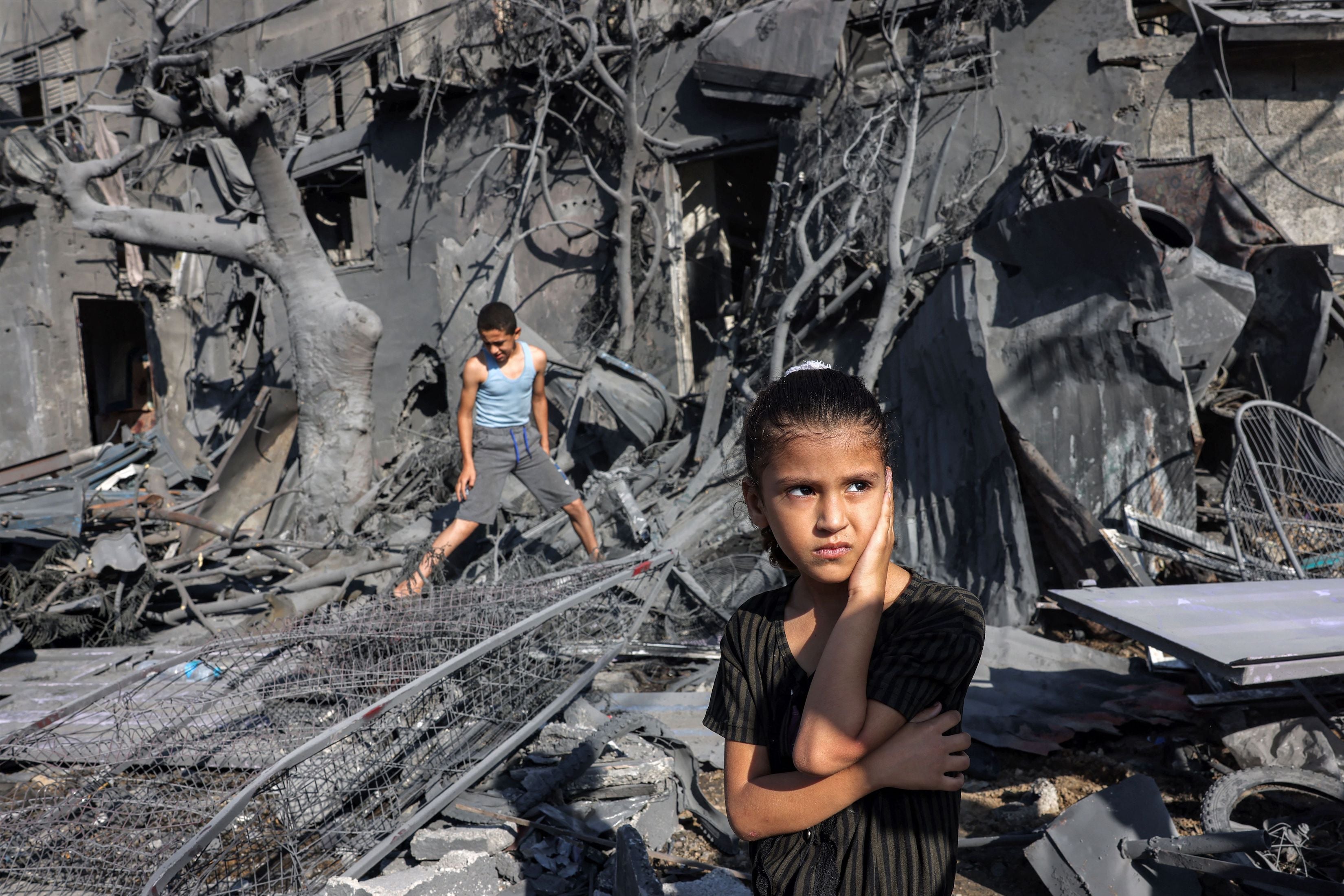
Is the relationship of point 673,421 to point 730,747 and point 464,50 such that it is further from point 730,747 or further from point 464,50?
point 730,747

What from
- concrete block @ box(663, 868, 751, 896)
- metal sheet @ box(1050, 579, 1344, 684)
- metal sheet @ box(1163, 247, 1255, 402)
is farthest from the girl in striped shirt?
metal sheet @ box(1163, 247, 1255, 402)

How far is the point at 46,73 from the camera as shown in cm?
1617

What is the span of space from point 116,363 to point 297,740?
51.1 feet

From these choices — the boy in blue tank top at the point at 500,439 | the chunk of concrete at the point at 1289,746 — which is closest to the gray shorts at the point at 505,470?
the boy in blue tank top at the point at 500,439

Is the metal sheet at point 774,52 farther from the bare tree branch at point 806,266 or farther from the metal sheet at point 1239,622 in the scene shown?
the metal sheet at point 1239,622

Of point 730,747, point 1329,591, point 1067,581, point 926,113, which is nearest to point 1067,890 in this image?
point 1329,591

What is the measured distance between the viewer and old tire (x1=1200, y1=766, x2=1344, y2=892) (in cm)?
257

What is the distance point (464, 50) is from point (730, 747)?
31.7ft

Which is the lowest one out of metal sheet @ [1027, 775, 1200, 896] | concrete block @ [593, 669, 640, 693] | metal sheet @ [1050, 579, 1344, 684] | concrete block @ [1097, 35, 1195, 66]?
concrete block @ [593, 669, 640, 693]

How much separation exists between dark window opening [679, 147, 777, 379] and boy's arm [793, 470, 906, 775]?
304 inches

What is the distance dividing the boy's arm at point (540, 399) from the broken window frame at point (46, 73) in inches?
584

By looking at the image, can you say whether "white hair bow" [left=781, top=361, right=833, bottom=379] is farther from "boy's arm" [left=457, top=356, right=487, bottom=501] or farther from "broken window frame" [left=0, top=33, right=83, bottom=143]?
"broken window frame" [left=0, top=33, right=83, bottom=143]

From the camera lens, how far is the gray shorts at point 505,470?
540cm

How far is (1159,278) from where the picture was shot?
471 centimetres
